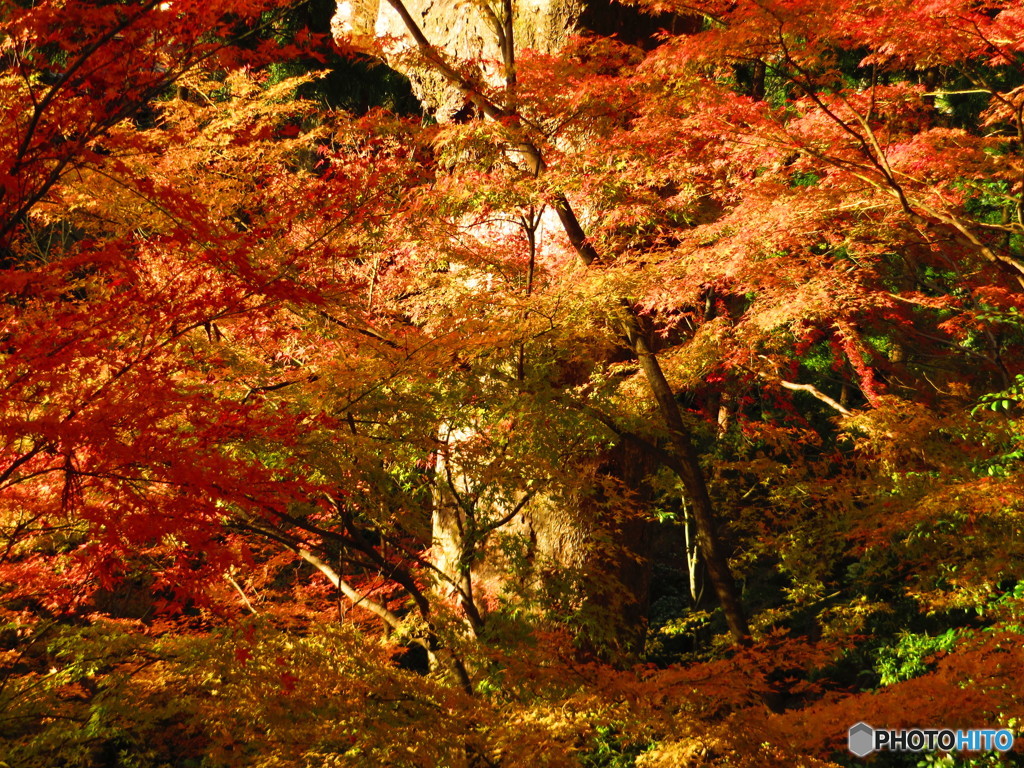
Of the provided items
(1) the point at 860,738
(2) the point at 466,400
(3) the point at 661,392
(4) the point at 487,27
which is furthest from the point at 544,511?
(4) the point at 487,27

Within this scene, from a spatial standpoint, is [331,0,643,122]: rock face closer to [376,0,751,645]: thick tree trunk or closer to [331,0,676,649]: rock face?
[331,0,676,649]: rock face

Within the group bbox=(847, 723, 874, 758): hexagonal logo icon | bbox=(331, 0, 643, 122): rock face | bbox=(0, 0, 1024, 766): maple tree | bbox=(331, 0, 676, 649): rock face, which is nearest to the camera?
bbox=(0, 0, 1024, 766): maple tree

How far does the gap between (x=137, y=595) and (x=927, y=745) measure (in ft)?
28.7

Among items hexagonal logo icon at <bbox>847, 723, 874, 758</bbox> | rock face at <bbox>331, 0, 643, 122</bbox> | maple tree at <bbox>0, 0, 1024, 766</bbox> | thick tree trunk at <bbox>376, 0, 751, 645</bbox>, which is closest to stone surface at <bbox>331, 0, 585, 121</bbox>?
rock face at <bbox>331, 0, 643, 122</bbox>

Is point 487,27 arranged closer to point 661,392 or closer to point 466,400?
point 661,392

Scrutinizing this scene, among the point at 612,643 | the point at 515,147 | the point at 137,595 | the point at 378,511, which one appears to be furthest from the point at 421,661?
the point at 515,147

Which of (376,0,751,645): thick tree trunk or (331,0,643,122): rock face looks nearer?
(376,0,751,645): thick tree trunk

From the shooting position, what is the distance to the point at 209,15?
3.38 meters

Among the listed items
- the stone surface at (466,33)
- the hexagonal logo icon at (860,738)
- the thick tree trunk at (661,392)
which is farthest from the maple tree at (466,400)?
the stone surface at (466,33)

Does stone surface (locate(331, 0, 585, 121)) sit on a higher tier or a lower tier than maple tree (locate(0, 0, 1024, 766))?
higher

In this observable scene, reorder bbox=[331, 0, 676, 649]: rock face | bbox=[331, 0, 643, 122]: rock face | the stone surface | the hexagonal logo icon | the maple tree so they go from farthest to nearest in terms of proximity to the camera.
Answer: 1. bbox=[331, 0, 643, 122]: rock face
2. the stone surface
3. bbox=[331, 0, 676, 649]: rock face
4. the hexagonal logo icon
5. the maple tree

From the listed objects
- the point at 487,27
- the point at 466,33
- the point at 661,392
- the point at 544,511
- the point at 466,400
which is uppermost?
the point at 466,33

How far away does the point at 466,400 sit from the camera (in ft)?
16.9

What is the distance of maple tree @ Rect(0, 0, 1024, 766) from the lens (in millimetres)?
3879
